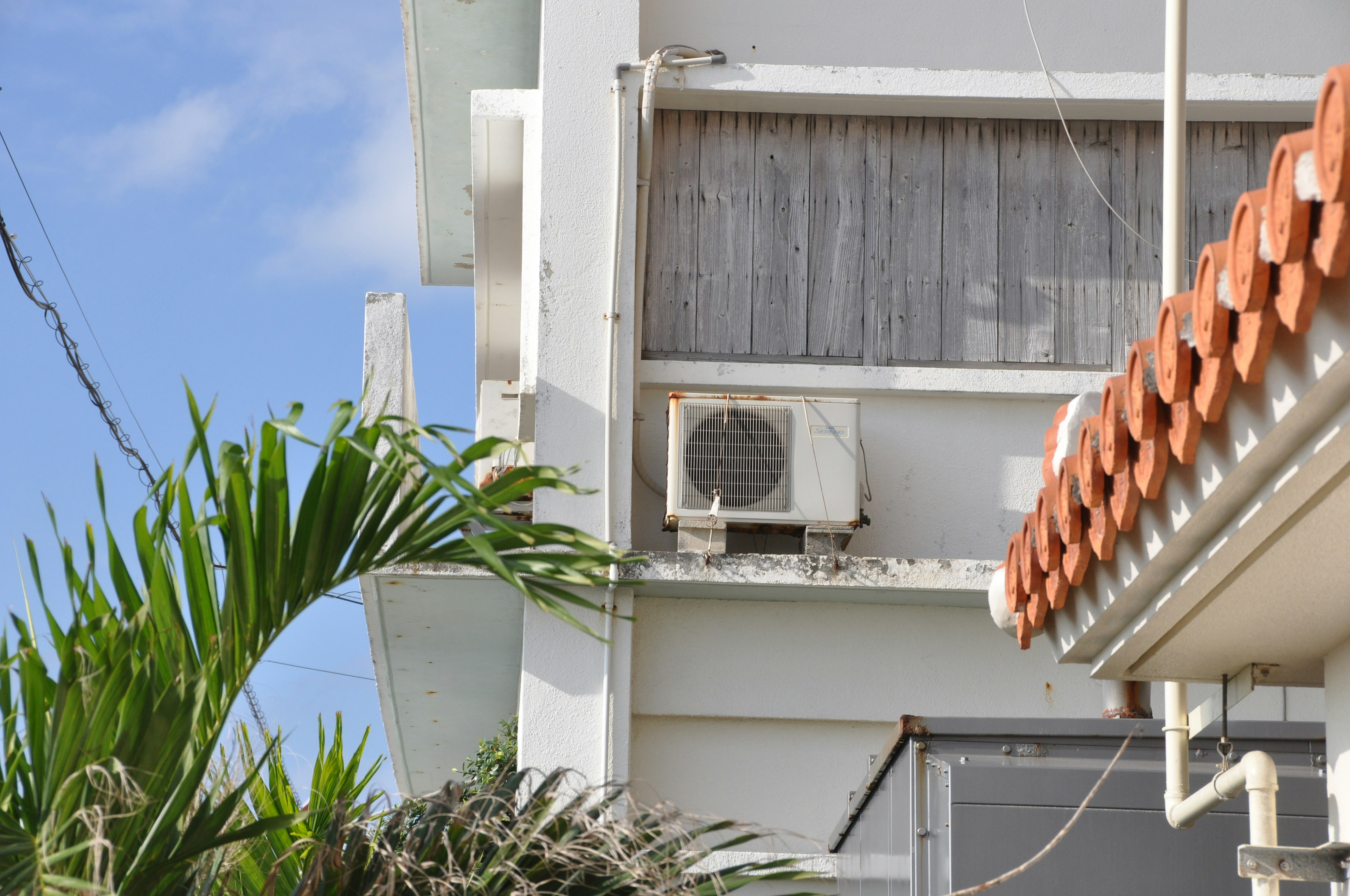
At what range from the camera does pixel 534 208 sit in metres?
7.30

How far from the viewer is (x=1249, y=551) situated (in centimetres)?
273

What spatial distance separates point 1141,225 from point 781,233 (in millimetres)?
1831

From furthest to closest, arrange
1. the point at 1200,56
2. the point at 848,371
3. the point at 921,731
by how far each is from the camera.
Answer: the point at 1200,56
the point at 848,371
the point at 921,731

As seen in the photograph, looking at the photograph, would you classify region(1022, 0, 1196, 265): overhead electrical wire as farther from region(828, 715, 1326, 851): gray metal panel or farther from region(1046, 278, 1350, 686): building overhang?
region(1046, 278, 1350, 686): building overhang

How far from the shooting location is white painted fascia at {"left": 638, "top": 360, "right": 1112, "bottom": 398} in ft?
22.1

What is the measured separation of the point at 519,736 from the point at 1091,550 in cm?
356

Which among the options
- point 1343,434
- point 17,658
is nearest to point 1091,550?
point 1343,434

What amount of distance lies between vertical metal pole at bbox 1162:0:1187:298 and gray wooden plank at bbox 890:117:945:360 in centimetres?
303

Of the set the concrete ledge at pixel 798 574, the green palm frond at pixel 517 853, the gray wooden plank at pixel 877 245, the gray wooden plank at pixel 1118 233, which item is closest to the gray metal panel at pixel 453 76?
the gray wooden plank at pixel 877 245

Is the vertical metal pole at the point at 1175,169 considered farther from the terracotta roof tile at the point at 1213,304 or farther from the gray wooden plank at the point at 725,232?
the gray wooden plank at the point at 725,232

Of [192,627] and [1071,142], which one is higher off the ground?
[1071,142]

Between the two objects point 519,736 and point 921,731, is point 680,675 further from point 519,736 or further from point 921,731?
point 921,731

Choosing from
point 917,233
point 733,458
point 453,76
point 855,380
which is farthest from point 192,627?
point 453,76

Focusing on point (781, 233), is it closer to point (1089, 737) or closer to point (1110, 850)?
point (1089, 737)
